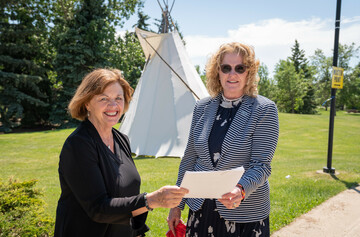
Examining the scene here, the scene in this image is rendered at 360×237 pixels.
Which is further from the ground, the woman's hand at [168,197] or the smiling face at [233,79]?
the smiling face at [233,79]

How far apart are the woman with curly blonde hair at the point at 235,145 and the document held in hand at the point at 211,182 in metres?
0.10

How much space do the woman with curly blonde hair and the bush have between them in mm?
1558

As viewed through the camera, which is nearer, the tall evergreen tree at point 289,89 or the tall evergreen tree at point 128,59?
the tall evergreen tree at point 128,59

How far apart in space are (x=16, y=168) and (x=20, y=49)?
13966mm

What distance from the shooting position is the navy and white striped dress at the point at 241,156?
5.97 feet

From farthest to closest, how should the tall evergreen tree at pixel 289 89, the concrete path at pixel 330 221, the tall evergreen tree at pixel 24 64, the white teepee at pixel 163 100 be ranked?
1. the tall evergreen tree at pixel 289 89
2. the tall evergreen tree at pixel 24 64
3. the white teepee at pixel 163 100
4. the concrete path at pixel 330 221

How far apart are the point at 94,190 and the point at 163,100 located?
306 inches

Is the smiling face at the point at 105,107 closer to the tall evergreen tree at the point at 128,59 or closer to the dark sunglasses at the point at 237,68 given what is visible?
the dark sunglasses at the point at 237,68

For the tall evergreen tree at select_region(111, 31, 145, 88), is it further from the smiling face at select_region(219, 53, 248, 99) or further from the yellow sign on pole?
the smiling face at select_region(219, 53, 248, 99)

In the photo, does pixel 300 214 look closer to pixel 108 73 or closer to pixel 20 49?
pixel 108 73

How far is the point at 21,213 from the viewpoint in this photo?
3053mm

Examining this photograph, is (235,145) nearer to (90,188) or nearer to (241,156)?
(241,156)

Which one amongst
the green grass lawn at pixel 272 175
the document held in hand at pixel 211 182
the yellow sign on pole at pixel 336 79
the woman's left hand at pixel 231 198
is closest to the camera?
the document held in hand at pixel 211 182

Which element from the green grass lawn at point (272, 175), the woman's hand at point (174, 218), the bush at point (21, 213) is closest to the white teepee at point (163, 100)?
the green grass lawn at point (272, 175)
